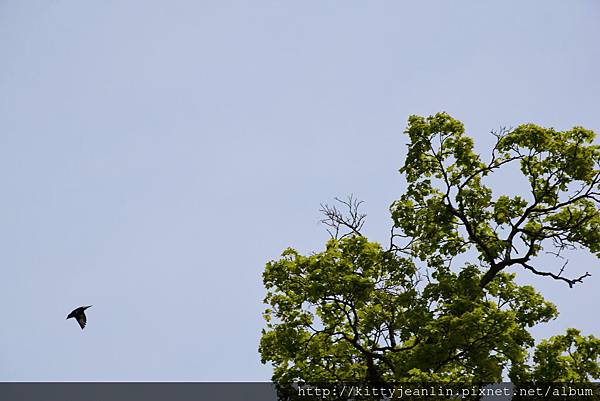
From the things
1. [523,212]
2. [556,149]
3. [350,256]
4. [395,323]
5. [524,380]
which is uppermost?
[556,149]

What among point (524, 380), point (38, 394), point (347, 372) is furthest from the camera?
point (38, 394)

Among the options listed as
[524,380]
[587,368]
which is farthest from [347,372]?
[587,368]

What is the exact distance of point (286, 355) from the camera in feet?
102

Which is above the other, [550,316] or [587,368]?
[550,316]

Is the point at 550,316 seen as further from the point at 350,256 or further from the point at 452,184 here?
the point at 350,256

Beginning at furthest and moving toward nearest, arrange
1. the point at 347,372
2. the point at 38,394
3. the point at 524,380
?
the point at 38,394, the point at 347,372, the point at 524,380

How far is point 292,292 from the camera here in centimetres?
3092

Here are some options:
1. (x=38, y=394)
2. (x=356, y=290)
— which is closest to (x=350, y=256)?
(x=356, y=290)

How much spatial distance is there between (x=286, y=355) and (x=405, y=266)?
616 cm

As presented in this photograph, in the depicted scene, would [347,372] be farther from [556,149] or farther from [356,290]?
[556,149]

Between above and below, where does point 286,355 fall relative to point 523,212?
below

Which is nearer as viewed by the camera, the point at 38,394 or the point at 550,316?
the point at 550,316

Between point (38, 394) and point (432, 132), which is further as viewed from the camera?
point (38, 394)

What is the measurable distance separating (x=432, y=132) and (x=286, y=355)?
10881 mm
